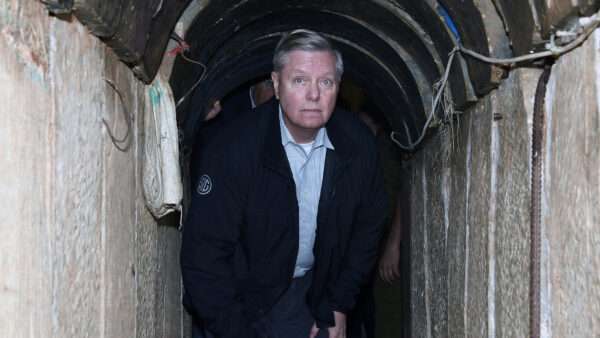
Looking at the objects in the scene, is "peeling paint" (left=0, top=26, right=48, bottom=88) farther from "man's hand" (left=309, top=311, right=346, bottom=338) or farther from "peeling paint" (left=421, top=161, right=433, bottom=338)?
"peeling paint" (left=421, top=161, right=433, bottom=338)

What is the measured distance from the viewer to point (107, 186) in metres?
2.30

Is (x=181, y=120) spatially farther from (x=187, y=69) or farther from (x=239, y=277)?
(x=239, y=277)

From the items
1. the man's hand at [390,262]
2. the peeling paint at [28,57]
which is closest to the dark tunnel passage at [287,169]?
the peeling paint at [28,57]

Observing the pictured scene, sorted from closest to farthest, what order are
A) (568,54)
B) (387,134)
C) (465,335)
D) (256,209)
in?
1. (568,54)
2. (465,335)
3. (256,209)
4. (387,134)

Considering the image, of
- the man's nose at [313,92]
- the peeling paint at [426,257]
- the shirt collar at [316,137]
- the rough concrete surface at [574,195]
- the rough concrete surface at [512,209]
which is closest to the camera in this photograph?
the rough concrete surface at [574,195]

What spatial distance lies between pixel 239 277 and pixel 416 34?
58.2 inches

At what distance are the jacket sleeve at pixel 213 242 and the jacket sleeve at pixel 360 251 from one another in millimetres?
593

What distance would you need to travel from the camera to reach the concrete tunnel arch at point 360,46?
3166 millimetres

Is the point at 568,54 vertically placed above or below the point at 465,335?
above

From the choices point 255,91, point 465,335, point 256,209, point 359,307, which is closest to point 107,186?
point 256,209

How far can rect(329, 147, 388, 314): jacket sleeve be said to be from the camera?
375cm

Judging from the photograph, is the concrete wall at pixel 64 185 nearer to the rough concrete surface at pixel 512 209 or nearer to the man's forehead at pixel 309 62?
the man's forehead at pixel 309 62

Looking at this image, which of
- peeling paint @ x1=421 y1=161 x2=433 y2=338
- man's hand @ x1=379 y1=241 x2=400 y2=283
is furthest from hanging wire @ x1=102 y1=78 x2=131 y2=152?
man's hand @ x1=379 y1=241 x2=400 y2=283

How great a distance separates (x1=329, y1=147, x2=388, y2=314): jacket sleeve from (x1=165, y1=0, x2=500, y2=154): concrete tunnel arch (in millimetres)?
625
